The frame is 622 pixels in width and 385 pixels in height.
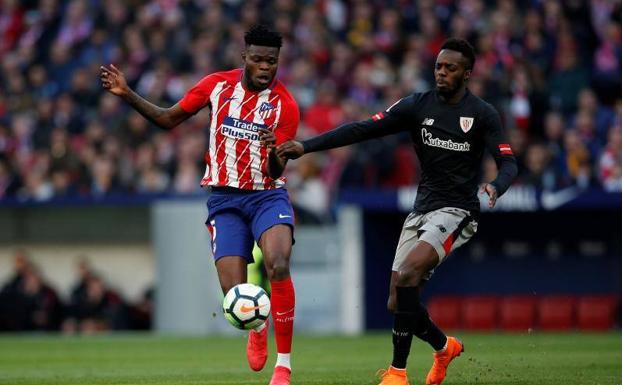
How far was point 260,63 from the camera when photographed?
945cm

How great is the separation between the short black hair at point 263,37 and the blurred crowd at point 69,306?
11.5m

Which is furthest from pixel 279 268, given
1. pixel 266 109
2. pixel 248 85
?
pixel 248 85

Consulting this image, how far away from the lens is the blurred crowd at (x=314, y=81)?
19047mm

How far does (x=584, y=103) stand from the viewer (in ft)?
61.2

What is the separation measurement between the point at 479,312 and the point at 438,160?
403 inches

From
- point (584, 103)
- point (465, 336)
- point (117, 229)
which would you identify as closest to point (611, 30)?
point (584, 103)

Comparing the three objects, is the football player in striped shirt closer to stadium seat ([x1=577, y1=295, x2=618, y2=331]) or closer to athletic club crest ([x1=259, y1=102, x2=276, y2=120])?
athletic club crest ([x1=259, y1=102, x2=276, y2=120])

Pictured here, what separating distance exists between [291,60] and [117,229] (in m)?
3.87

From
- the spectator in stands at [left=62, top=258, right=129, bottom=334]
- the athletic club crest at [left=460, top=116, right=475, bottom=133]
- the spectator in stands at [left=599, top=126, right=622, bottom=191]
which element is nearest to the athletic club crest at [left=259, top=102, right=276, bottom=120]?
the athletic club crest at [left=460, top=116, right=475, bottom=133]

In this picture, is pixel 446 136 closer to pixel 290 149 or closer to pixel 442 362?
pixel 290 149

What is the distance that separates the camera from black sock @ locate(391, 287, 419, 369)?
9156 mm

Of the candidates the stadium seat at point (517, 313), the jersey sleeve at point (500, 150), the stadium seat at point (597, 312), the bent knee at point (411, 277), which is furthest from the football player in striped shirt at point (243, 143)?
the stadium seat at point (597, 312)

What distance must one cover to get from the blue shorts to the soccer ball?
433 millimetres

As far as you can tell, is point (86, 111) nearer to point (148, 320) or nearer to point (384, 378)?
point (148, 320)
